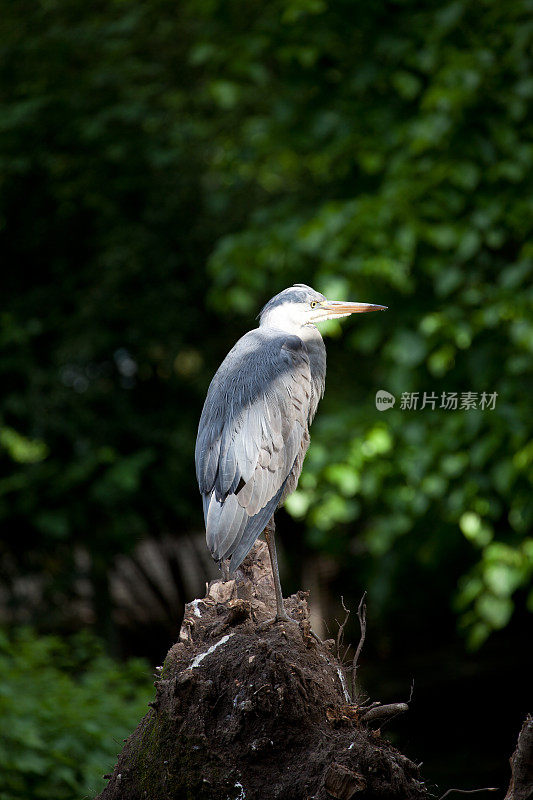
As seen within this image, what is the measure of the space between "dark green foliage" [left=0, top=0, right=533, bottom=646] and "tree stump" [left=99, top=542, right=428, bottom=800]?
6.64 ft

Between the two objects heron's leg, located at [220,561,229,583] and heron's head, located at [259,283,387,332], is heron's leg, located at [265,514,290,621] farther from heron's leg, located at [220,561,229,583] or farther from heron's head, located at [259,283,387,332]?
heron's head, located at [259,283,387,332]

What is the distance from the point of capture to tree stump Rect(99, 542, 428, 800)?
1.74m

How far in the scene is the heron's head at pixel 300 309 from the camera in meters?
2.92

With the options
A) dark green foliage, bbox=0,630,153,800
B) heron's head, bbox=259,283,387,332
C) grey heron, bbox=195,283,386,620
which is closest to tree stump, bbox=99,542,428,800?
grey heron, bbox=195,283,386,620

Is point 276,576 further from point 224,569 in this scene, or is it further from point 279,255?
point 279,255

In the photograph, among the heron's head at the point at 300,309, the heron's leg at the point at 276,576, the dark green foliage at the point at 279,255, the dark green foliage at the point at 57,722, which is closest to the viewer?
the heron's leg at the point at 276,576

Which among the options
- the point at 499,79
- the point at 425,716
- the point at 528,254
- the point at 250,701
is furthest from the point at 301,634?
the point at 425,716

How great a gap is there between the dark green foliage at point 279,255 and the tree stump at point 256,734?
6.64ft

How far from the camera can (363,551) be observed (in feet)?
20.8

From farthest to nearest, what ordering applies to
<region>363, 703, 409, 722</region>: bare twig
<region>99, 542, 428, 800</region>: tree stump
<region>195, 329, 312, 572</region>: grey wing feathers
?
<region>195, 329, 312, 572</region>: grey wing feathers → <region>363, 703, 409, 722</region>: bare twig → <region>99, 542, 428, 800</region>: tree stump

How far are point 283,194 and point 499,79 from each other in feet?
6.91

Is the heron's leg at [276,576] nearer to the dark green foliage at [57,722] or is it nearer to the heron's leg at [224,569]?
the heron's leg at [224,569]

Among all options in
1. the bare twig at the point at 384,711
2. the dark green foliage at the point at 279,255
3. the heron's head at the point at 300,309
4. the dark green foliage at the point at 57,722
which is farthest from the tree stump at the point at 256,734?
the dark green foliage at the point at 279,255

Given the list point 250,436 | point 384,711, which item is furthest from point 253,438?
point 384,711
